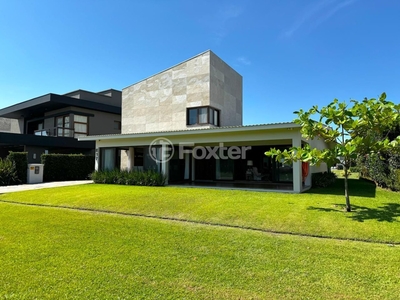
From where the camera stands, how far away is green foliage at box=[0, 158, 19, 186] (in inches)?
637

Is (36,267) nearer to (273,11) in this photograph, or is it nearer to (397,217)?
(397,217)

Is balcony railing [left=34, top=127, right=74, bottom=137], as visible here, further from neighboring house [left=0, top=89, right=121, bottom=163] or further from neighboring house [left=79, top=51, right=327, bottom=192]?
neighboring house [left=79, top=51, right=327, bottom=192]

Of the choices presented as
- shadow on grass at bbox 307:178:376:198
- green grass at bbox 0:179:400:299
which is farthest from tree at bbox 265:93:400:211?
shadow on grass at bbox 307:178:376:198

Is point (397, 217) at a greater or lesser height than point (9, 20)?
lesser

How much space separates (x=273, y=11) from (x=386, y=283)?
12.5 metres

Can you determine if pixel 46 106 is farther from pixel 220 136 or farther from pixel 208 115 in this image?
pixel 220 136

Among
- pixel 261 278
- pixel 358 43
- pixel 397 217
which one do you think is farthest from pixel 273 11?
pixel 261 278

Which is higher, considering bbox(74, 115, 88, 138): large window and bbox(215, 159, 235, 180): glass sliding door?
bbox(74, 115, 88, 138): large window

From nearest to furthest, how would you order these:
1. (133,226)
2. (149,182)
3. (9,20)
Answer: (133,226), (9,20), (149,182)

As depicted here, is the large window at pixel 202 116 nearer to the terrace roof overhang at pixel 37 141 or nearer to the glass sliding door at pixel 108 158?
the glass sliding door at pixel 108 158

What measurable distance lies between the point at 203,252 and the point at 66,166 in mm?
18173

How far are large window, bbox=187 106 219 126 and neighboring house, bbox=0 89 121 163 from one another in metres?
11.3

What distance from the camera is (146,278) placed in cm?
378

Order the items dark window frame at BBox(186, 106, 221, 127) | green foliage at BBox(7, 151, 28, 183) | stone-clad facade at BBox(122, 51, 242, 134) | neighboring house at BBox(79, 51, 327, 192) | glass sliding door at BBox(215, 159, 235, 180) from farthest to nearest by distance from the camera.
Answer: stone-clad facade at BBox(122, 51, 242, 134) → glass sliding door at BBox(215, 159, 235, 180) → dark window frame at BBox(186, 106, 221, 127) → green foliage at BBox(7, 151, 28, 183) → neighboring house at BBox(79, 51, 327, 192)
